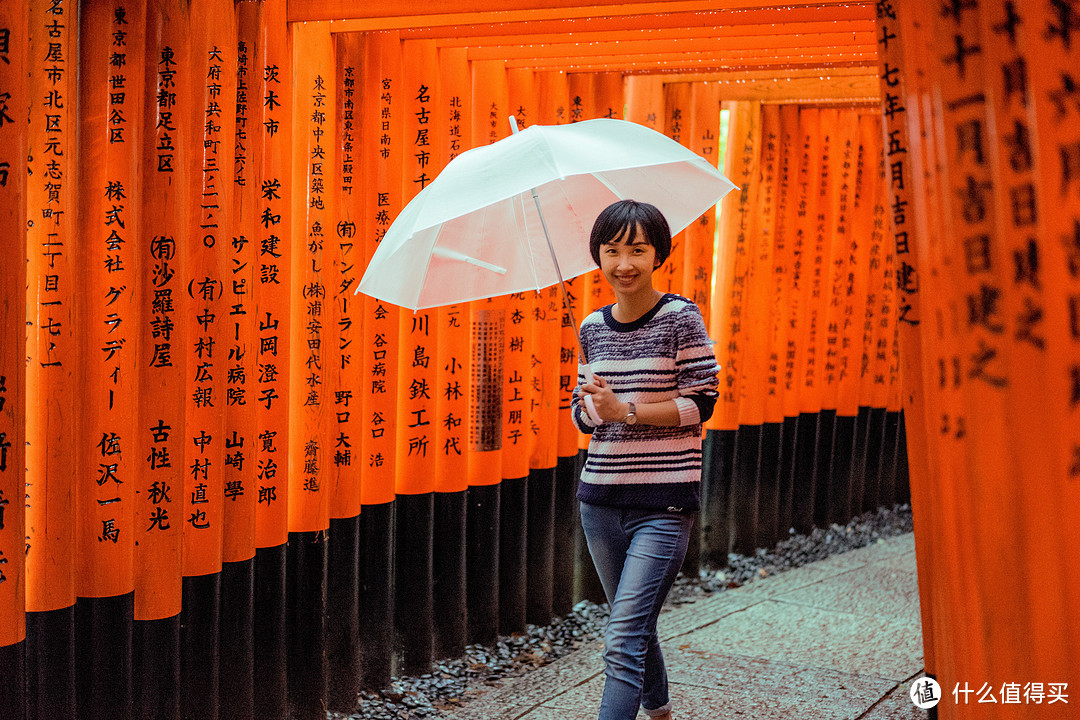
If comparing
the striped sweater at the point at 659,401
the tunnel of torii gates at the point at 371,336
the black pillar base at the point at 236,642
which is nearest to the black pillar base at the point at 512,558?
the tunnel of torii gates at the point at 371,336

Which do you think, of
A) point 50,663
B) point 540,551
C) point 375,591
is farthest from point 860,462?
point 50,663

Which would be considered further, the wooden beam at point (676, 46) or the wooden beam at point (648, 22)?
the wooden beam at point (676, 46)

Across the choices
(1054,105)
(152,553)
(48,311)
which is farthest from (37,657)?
(1054,105)

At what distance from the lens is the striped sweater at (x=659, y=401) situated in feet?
11.3

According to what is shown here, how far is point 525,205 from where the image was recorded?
13.8 feet

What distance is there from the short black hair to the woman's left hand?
0.51 meters

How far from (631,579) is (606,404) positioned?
24.7 inches

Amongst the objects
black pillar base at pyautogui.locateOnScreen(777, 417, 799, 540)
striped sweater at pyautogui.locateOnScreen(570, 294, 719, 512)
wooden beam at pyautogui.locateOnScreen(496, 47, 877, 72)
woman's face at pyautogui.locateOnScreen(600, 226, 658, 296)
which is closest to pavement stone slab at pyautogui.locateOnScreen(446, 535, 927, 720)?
black pillar base at pyautogui.locateOnScreen(777, 417, 799, 540)

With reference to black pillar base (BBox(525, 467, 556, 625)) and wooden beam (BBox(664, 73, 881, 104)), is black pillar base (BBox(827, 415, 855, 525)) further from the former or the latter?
black pillar base (BBox(525, 467, 556, 625))

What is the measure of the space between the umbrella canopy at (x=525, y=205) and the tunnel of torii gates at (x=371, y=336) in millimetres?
744

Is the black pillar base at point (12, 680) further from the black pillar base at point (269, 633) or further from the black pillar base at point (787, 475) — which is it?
the black pillar base at point (787, 475)

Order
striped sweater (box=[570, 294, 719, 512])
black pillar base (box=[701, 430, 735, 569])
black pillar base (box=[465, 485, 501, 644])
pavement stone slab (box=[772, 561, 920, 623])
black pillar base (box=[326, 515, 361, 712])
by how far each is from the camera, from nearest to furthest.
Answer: striped sweater (box=[570, 294, 719, 512]) → black pillar base (box=[326, 515, 361, 712]) → black pillar base (box=[465, 485, 501, 644]) → pavement stone slab (box=[772, 561, 920, 623]) → black pillar base (box=[701, 430, 735, 569])

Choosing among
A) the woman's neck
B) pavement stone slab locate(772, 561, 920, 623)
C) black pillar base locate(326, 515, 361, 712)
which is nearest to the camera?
the woman's neck

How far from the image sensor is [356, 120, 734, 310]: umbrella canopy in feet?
11.1
